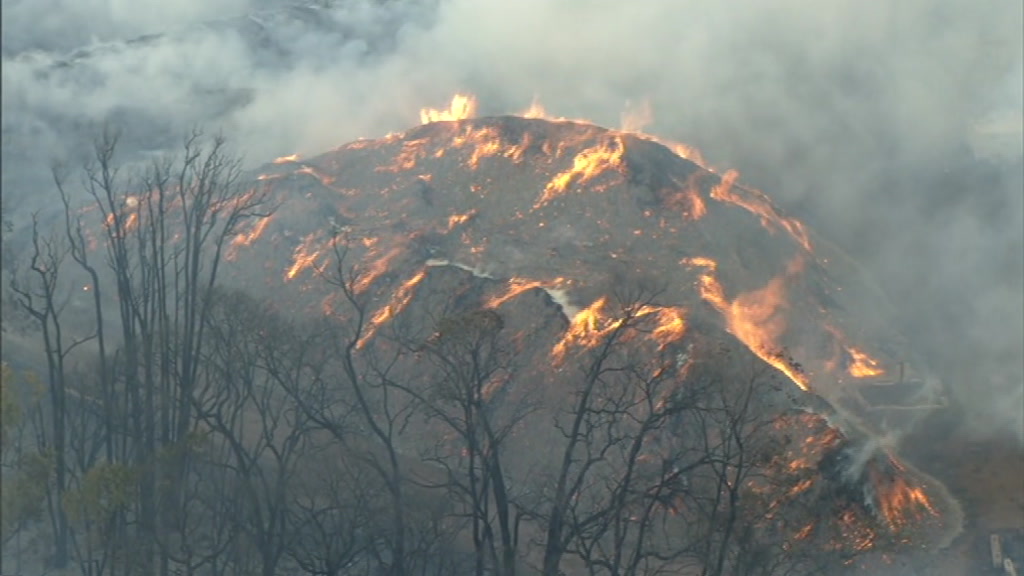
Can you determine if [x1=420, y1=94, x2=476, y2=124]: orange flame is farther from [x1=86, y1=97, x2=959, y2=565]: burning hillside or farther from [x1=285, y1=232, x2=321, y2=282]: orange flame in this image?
[x1=285, y1=232, x2=321, y2=282]: orange flame

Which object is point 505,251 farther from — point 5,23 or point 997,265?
point 5,23

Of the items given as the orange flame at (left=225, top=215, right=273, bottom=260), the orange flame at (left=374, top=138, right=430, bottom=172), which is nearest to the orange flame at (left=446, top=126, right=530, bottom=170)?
the orange flame at (left=374, top=138, right=430, bottom=172)

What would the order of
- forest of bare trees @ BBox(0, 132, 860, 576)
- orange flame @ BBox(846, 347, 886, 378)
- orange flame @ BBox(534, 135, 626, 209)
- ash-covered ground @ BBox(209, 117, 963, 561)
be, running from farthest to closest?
orange flame @ BBox(534, 135, 626, 209)
orange flame @ BBox(846, 347, 886, 378)
ash-covered ground @ BBox(209, 117, 963, 561)
forest of bare trees @ BBox(0, 132, 860, 576)

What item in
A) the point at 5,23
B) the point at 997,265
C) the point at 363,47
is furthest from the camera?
the point at 363,47

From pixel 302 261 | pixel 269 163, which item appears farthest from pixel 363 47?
pixel 302 261

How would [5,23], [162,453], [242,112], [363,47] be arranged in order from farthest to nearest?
[363,47] → [242,112] → [162,453] → [5,23]

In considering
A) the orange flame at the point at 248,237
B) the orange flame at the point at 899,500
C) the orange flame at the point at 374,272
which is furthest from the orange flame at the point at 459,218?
the orange flame at the point at 899,500
